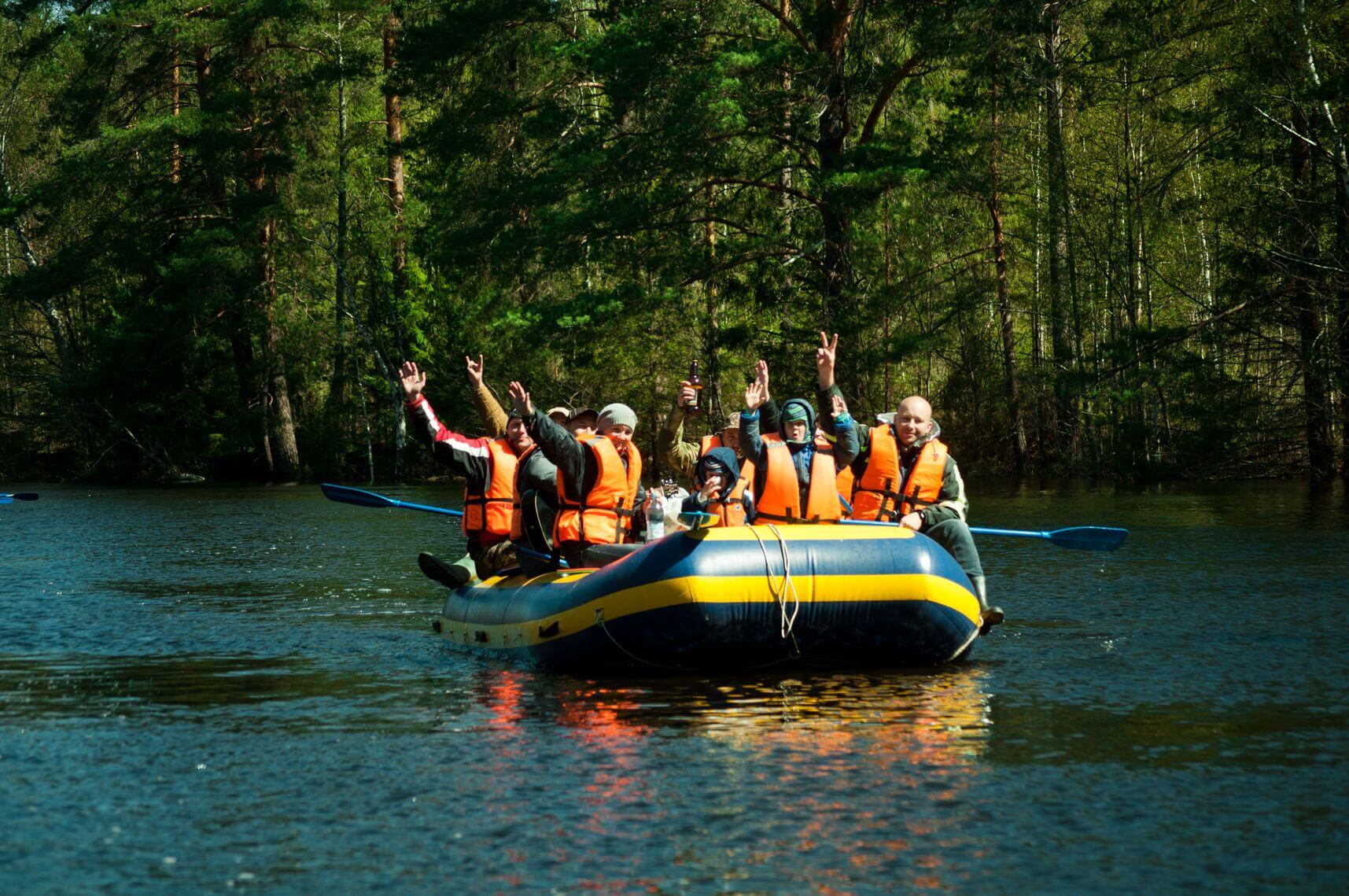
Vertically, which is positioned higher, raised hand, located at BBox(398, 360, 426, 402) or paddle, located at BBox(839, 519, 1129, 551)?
raised hand, located at BBox(398, 360, 426, 402)

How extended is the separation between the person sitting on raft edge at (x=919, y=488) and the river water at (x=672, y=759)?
2.13ft

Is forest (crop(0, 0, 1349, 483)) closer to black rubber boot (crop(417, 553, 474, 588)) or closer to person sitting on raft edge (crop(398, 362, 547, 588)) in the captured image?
person sitting on raft edge (crop(398, 362, 547, 588))

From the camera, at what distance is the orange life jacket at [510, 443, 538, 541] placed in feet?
31.7

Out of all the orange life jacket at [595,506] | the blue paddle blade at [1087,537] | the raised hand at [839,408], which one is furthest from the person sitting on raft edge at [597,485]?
the blue paddle blade at [1087,537]

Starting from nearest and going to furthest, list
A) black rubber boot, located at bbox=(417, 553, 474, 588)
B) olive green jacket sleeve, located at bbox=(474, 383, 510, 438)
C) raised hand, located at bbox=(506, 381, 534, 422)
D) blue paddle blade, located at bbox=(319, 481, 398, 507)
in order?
1. raised hand, located at bbox=(506, 381, 534, 422)
2. olive green jacket sleeve, located at bbox=(474, 383, 510, 438)
3. black rubber boot, located at bbox=(417, 553, 474, 588)
4. blue paddle blade, located at bbox=(319, 481, 398, 507)

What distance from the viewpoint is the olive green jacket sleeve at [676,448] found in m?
9.70

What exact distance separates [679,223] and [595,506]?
16.6 meters

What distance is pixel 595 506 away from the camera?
9.46m

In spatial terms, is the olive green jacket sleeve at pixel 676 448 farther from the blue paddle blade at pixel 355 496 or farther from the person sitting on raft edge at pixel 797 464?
the blue paddle blade at pixel 355 496

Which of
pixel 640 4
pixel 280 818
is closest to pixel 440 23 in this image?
pixel 640 4

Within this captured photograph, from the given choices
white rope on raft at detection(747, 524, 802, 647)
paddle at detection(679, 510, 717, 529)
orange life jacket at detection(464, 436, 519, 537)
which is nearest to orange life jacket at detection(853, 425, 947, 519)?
paddle at detection(679, 510, 717, 529)

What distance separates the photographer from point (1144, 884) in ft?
15.7

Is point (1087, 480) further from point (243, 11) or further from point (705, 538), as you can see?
point (705, 538)

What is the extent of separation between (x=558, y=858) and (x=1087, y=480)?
25588mm
